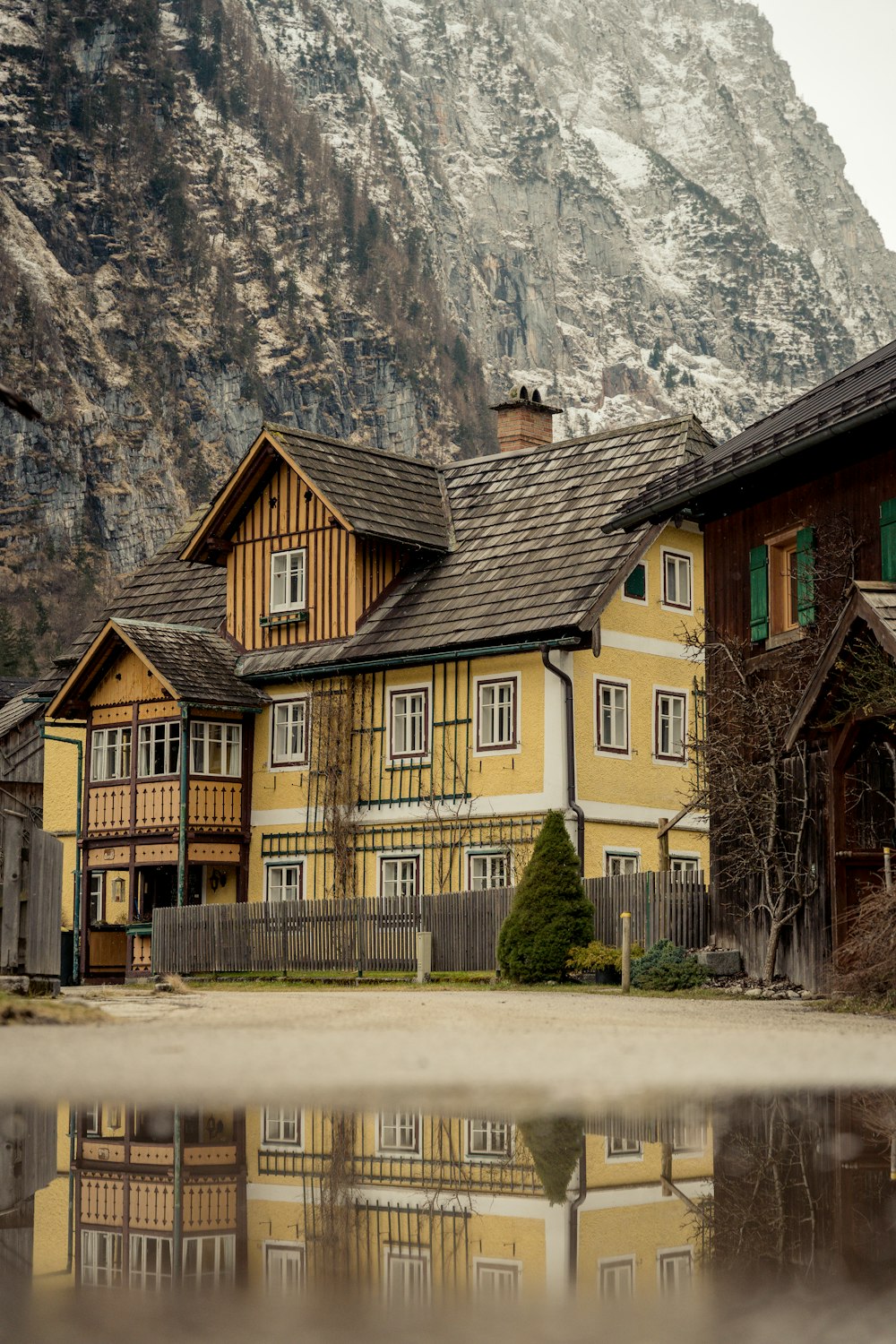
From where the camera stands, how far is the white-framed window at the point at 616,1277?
602cm

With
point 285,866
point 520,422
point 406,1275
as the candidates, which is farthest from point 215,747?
point 406,1275

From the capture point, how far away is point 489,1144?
9180 millimetres

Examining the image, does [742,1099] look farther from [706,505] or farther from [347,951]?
[347,951]

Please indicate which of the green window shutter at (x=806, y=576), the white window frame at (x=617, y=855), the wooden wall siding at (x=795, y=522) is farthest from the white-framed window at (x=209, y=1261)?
the white window frame at (x=617, y=855)

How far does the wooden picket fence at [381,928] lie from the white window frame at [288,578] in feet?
22.3

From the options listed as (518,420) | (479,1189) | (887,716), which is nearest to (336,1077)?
(479,1189)

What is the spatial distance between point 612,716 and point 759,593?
32.5 feet

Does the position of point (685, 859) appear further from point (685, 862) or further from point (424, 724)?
point (424, 724)

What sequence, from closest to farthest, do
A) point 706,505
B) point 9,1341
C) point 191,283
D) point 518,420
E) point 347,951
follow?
point 9,1341 < point 706,505 < point 347,951 < point 518,420 < point 191,283

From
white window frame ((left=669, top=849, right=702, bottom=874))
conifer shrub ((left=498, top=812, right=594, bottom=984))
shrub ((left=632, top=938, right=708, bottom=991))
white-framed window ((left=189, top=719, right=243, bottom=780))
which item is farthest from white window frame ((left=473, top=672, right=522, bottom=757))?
shrub ((left=632, top=938, right=708, bottom=991))

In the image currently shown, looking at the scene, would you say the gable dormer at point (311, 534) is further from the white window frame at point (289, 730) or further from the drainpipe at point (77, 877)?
the drainpipe at point (77, 877)

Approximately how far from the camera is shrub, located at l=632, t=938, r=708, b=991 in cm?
2578

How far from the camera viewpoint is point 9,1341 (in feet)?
17.3

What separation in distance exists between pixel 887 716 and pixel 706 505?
23.7ft
